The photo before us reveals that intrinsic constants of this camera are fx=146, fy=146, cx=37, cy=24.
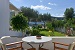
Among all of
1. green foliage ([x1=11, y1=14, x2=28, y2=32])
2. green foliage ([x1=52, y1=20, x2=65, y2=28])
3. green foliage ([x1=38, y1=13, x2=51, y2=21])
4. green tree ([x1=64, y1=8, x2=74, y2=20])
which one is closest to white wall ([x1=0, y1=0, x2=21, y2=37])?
green foliage ([x1=11, y1=14, x2=28, y2=32])

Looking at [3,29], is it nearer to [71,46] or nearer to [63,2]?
[71,46]

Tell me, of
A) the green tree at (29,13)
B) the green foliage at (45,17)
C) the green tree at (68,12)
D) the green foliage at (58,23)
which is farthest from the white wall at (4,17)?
the green tree at (68,12)

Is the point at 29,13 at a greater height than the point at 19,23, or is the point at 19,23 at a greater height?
the point at 29,13

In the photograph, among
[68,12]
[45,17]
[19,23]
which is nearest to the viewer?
[19,23]

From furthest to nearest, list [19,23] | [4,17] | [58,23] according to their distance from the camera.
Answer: [58,23] < [19,23] < [4,17]

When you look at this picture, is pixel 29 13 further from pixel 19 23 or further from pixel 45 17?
pixel 19 23

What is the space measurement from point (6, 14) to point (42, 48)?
16.6 ft

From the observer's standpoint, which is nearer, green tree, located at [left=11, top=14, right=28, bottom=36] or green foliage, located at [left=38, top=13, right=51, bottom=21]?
green tree, located at [left=11, top=14, right=28, bottom=36]

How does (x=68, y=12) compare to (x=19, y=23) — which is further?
(x=68, y=12)

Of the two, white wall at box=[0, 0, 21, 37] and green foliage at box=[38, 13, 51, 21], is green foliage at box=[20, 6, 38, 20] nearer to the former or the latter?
green foliage at box=[38, 13, 51, 21]

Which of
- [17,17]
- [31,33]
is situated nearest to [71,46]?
[17,17]

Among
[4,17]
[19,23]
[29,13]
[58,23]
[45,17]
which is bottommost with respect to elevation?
[58,23]

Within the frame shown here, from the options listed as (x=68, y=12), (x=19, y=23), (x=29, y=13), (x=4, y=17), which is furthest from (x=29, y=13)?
(x=4, y=17)

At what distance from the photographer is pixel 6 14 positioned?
943 cm
